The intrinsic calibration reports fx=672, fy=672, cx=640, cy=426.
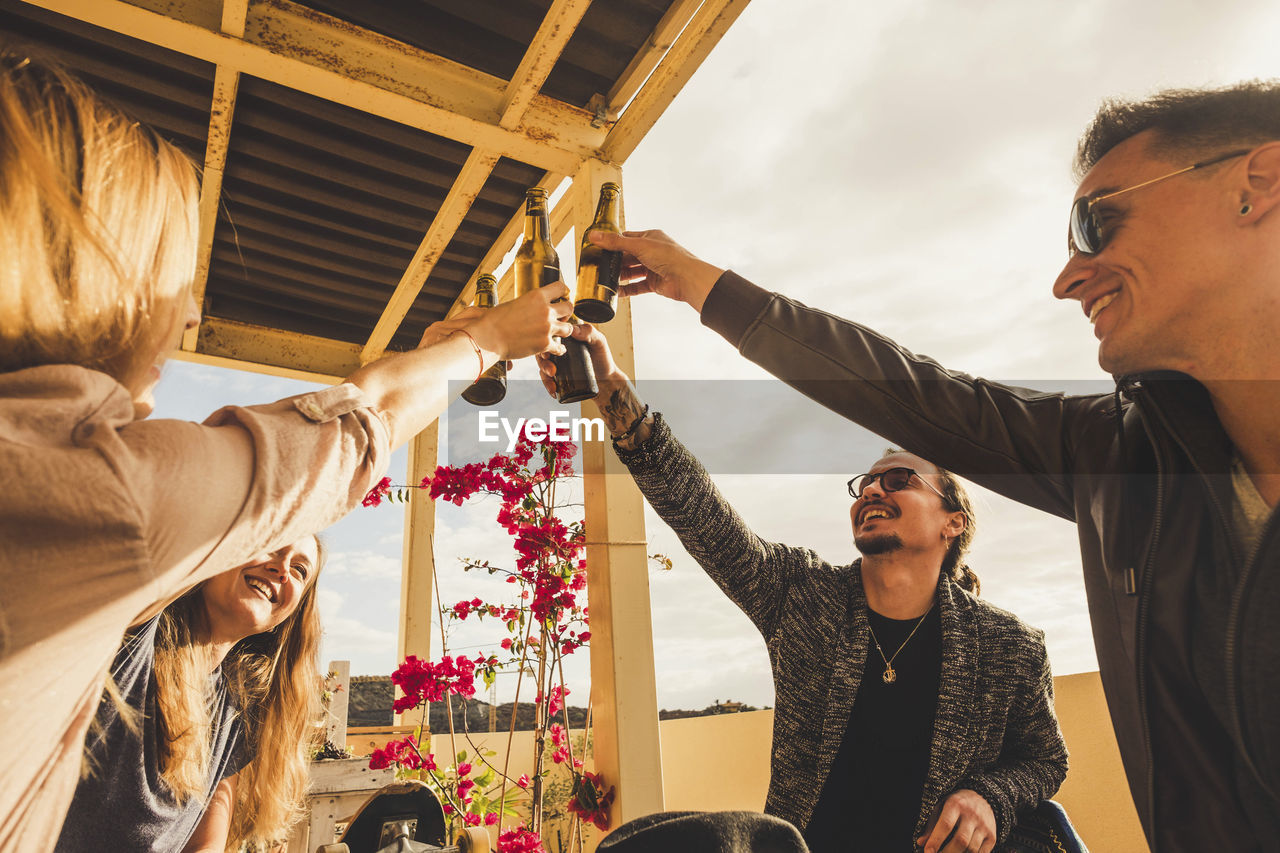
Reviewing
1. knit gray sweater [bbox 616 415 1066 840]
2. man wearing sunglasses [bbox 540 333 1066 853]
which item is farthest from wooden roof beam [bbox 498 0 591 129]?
knit gray sweater [bbox 616 415 1066 840]

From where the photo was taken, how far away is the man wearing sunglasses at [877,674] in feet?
5.82

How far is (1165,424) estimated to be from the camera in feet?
3.53

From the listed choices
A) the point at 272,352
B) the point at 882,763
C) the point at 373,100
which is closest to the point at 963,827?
the point at 882,763

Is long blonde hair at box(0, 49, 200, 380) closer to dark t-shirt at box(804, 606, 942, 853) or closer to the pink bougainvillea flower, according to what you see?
dark t-shirt at box(804, 606, 942, 853)

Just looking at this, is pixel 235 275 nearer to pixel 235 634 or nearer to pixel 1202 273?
pixel 235 634

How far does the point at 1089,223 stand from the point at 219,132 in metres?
3.08

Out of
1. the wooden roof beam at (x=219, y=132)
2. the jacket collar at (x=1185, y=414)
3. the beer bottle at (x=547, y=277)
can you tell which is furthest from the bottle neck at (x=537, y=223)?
the jacket collar at (x=1185, y=414)

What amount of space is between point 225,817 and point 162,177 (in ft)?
5.69

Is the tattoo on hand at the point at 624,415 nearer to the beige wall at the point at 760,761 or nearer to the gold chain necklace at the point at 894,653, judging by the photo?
the gold chain necklace at the point at 894,653

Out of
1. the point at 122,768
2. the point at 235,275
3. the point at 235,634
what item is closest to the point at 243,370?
the point at 235,275

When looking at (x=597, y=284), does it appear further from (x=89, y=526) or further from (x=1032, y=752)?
(x=1032, y=752)

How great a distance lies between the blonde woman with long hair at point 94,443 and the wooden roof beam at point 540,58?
189cm

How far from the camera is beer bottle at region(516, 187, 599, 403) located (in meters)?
1.79

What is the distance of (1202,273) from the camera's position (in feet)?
3.56
